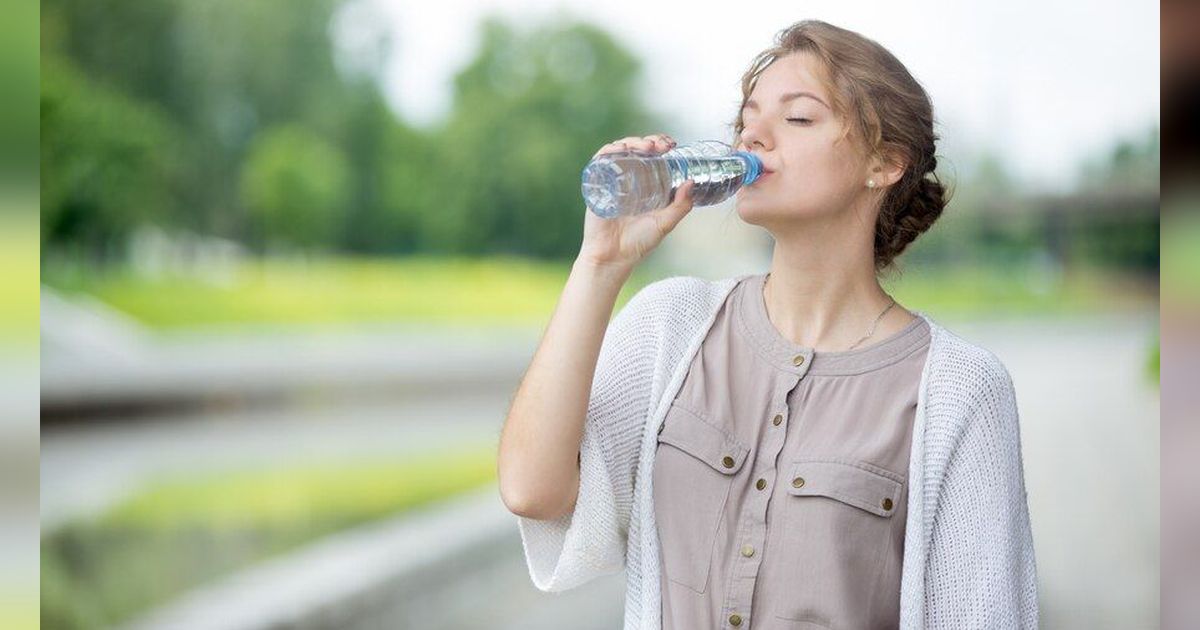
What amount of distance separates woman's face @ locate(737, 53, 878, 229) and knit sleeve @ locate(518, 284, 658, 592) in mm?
148

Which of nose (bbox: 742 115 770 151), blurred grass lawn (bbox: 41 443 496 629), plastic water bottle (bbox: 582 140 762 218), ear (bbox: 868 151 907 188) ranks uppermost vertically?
nose (bbox: 742 115 770 151)

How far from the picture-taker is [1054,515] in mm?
4613

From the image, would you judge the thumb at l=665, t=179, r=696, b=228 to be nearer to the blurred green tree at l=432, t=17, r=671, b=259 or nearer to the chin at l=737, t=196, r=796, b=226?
the chin at l=737, t=196, r=796, b=226

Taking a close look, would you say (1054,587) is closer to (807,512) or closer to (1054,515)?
(1054,515)

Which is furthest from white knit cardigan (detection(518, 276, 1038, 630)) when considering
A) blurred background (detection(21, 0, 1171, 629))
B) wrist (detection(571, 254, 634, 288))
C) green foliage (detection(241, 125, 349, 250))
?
green foliage (detection(241, 125, 349, 250))

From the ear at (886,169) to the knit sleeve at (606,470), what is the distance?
0.78 ft

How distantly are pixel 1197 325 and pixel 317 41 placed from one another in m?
5.19

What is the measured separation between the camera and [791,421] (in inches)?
43.5

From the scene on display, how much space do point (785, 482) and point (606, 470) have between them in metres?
0.16

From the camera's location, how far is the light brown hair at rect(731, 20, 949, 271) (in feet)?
3.71

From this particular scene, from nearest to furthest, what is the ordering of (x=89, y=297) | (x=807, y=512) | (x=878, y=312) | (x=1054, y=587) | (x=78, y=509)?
(x=807, y=512) → (x=878, y=312) → (x=1054, y=587) → (x=78, y=509) → (x=89, y=297)

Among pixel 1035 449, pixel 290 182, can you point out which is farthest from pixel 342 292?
pixel 1035 449

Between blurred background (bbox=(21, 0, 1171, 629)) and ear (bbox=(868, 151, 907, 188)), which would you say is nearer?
ear (bbox=(868, 151, 907, 188))

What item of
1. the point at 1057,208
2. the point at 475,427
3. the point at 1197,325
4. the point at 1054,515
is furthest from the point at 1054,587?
the point at 1197,325
